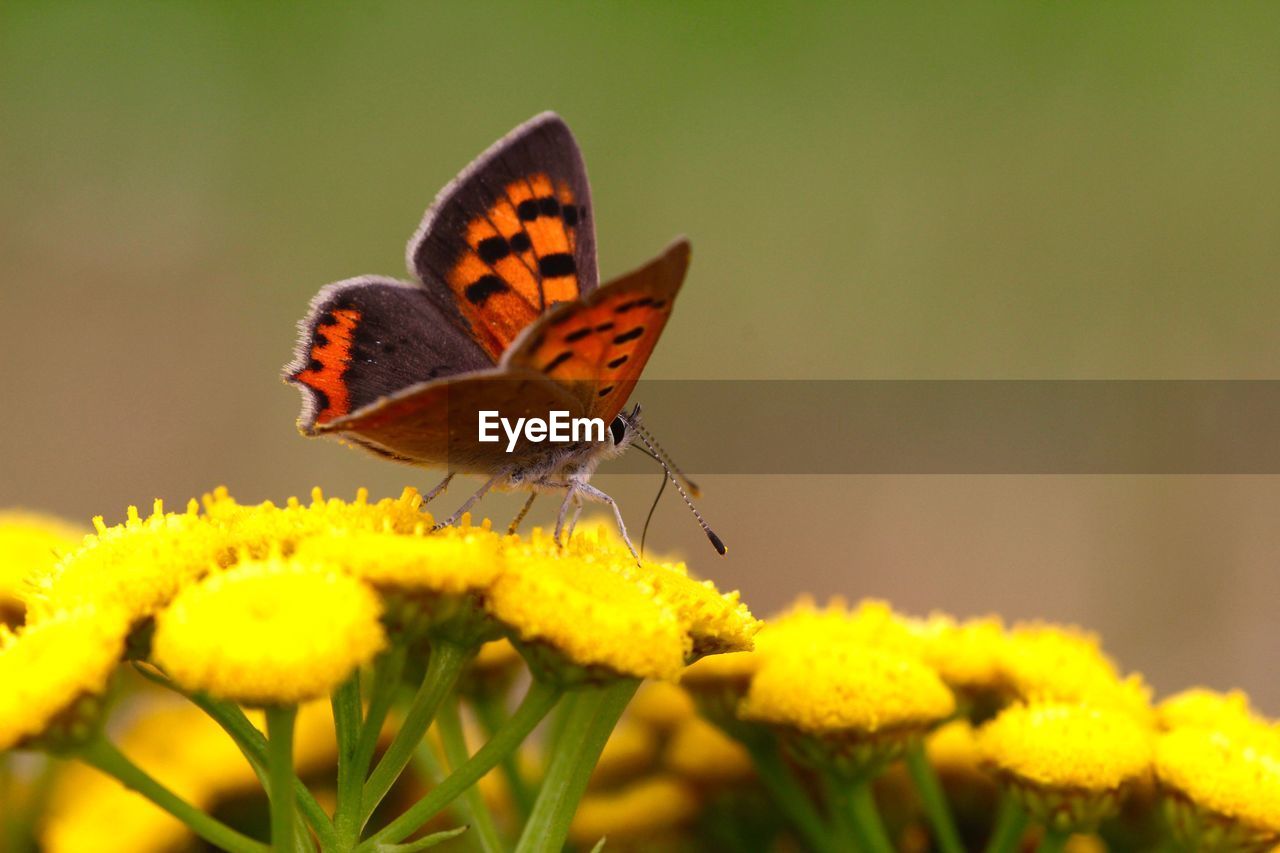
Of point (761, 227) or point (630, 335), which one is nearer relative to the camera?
point (630, 335)

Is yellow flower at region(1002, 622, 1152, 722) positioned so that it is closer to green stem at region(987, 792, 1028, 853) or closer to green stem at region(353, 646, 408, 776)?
green stem at region(987, 792, 1028, 853)

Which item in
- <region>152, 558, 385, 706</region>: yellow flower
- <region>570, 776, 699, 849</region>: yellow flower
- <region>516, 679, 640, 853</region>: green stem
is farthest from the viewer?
<region>570, 776, 699, 849</region>: yellow flower

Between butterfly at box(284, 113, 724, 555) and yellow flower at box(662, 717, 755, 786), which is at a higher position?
butterfly at box(284, 113, 724, 555)

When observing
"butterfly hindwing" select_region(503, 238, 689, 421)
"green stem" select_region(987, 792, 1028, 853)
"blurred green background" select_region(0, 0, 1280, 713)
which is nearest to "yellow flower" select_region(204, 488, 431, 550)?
"butterfly hindwing" select_region(503, 238, 689, 421)

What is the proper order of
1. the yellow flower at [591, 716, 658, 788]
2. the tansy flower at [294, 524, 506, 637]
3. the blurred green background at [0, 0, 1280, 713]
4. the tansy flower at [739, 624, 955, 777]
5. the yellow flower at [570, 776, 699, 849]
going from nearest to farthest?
the tansy flower at [294, 524, 506, 637], the tansy flower at [739, 624, 955, 777], the yellow flower at [570, 776, 699, 849], the yellow flower at [591, 716, 658, 788], the blurred green background at [0, 0, 1280, 713]

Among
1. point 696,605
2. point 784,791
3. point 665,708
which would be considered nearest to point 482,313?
point 696,605

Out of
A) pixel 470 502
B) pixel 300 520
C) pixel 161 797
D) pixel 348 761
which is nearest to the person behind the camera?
pixel 161 797

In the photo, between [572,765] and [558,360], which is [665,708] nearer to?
[572,765]
